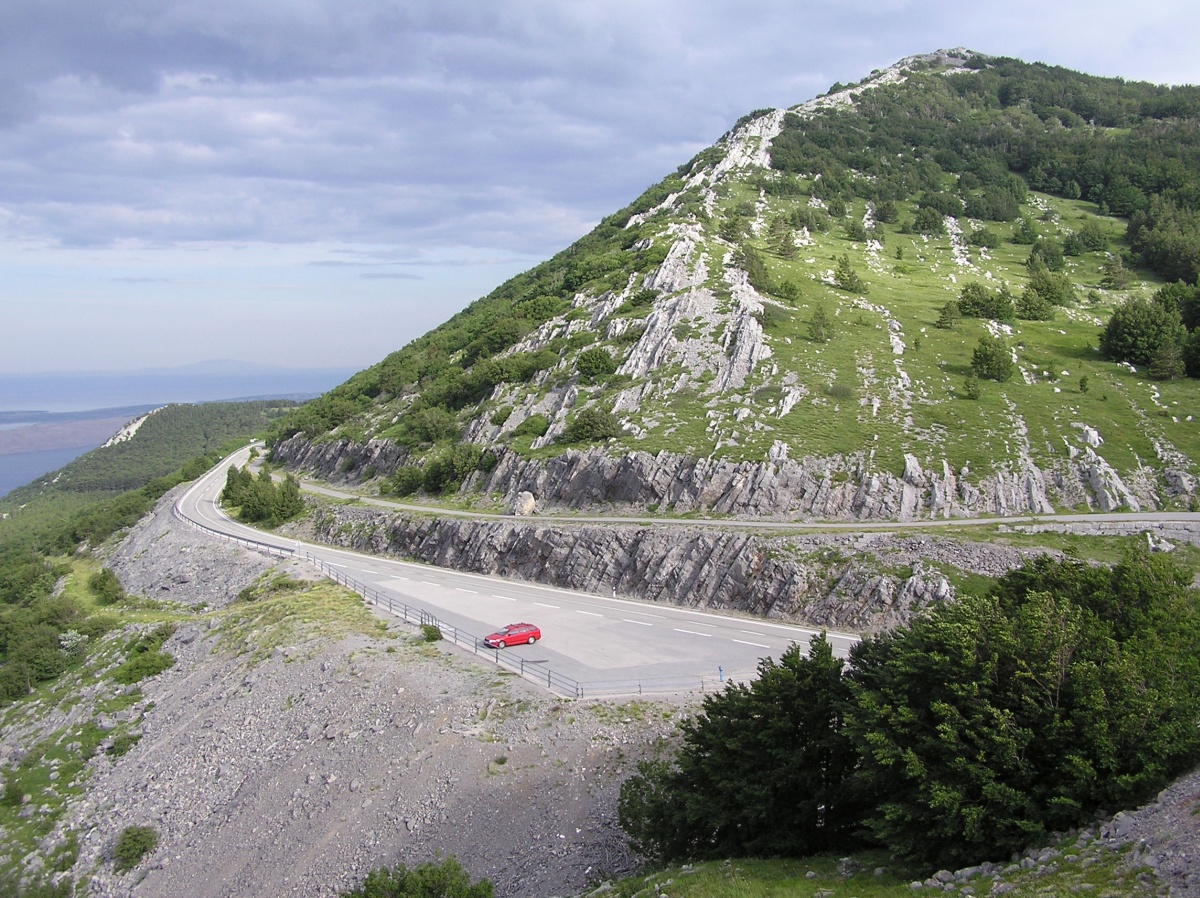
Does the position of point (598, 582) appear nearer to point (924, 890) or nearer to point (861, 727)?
point (861, 727)

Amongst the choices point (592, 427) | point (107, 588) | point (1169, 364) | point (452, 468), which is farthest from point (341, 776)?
point (1169, 364)

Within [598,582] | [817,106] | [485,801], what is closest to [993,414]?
[598,582]

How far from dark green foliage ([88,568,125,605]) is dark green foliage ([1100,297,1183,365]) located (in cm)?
8180

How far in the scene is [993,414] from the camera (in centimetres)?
4397

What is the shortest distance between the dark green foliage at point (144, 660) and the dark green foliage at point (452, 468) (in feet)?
70.7

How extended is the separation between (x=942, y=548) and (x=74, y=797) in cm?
4000

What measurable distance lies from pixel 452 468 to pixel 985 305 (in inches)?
1956

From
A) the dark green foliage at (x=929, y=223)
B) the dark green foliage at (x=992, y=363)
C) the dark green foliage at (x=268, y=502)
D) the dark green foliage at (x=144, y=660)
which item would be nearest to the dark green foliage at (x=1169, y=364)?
the dark green foliage at (x=992, y=363)

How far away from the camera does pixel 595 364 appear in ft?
195

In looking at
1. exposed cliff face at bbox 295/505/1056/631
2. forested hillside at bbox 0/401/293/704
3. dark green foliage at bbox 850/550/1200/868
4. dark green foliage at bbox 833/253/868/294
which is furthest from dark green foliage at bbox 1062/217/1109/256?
forested hillside at bbox 0/401/293/704

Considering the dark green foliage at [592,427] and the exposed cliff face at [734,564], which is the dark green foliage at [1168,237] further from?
the exposed cliff face at [734,564]

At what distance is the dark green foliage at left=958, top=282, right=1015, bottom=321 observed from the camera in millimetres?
62656

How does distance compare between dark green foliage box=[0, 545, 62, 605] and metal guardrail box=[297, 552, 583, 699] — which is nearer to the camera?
metal guardrail box=[297, 552, 583, 699]

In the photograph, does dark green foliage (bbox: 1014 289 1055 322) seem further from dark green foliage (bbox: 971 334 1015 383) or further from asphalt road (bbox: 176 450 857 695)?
asphalt road (bbox: 176 450 857 695)
